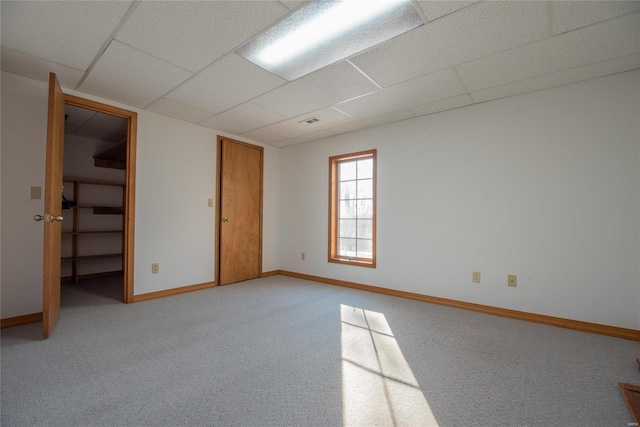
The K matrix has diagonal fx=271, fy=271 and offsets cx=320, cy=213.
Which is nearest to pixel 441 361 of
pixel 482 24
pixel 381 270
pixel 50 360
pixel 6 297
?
pixel 381 270

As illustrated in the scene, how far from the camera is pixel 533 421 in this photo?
131 centimetres

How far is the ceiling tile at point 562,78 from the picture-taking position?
7.10ft

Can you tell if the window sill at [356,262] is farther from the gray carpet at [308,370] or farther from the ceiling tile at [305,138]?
the ceiling tile at [305,138]

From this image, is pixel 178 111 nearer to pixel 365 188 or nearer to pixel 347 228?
pixel 365 188

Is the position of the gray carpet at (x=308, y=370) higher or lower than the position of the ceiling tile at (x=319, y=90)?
lower

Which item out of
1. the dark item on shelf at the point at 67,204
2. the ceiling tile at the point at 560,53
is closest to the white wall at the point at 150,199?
the dark item on shelf at the point at 67,204

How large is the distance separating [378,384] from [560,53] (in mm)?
2684

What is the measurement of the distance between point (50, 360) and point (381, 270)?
3.18 metres

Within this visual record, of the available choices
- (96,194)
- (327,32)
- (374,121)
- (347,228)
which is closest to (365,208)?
(347,228)

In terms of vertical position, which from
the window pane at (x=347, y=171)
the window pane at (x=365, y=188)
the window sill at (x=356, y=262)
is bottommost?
the window sill at (x=356, y=262)

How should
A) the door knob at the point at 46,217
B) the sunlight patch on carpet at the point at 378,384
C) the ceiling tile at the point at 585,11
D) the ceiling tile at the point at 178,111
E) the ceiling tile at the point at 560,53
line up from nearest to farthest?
the sunlight patch on carpet at the point at 378,384 → the ceiling tile at the point at 585,11 → the ceiling tile at the point at 560,53 → the door knob at the point at 46,217 → the ceiling tile at the point at 178,111

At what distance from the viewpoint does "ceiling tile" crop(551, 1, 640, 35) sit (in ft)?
5.17

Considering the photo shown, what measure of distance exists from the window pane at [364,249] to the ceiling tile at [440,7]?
9.05 feet

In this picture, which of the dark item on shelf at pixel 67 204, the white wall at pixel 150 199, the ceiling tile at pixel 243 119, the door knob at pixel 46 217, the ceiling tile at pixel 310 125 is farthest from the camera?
the dark item on shelf at pixel 67 204
